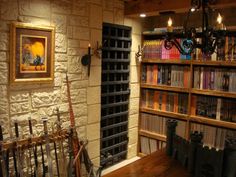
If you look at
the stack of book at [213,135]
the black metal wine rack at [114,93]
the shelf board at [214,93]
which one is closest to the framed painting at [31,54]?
the black metal wine rack at [114,93]

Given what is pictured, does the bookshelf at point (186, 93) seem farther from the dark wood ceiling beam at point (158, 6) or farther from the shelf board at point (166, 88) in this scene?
A: the dark wood ceiling beam at point (158, 6)

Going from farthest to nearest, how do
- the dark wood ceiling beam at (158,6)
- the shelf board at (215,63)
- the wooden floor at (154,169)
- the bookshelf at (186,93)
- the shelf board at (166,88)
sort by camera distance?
1. the shelf board at (166,88)
2. the bookshelf at (186,93)
3. the shelf board at (215,63)
4. the dark wood ceiling beam at (158,6)
5. the wooden floor at (154,169)

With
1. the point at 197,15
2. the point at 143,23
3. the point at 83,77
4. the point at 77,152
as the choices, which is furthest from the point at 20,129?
the point at 197,15

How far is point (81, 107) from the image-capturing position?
10.2 ft

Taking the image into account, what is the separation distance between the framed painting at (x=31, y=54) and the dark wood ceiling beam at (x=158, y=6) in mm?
1203

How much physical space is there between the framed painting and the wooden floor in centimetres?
123

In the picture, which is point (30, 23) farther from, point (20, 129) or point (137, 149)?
point (137, 149)

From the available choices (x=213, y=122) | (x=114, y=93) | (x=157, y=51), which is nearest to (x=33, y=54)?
(x=114, y=93)

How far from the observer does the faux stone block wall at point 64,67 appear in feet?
7.93

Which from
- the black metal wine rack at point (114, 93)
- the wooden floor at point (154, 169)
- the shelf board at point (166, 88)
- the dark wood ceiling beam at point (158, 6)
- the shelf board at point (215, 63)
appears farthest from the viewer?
the shelf board at point (166, 88)

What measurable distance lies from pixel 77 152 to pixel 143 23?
208 cm

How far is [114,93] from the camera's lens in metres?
3.54

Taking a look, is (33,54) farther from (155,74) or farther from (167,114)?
(167,114)

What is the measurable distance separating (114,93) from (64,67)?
35.5 inches
